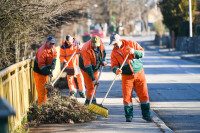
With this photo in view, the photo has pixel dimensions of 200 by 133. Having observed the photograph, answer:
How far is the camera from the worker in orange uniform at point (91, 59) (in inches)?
350

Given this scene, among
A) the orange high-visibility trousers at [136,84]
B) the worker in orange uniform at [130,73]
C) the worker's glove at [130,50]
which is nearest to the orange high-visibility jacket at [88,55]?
the worker in orange uniform at [130,73]

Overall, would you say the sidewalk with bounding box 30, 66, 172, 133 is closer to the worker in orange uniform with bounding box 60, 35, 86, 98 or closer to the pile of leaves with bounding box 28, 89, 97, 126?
the pile of leaves with bounding box 28, 89, 97, 126

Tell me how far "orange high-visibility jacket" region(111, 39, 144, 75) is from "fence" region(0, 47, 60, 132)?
1736mm

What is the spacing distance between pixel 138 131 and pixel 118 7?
92924 millimetres

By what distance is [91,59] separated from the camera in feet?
30.0

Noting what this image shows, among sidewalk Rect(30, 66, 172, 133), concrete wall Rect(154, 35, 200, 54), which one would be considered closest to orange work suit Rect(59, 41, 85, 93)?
sidewalk Rect(30, 66, 172, 133)

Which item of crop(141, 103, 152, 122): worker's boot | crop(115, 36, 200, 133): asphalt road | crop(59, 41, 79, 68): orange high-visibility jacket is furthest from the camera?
crop(59, 41, 79, 68): orange high-visibility jacket

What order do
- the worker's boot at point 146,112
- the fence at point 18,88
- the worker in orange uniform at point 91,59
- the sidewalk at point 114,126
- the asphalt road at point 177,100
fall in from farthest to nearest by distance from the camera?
the worker in orange uniform at point 91,59, the asphalt road at point 177,100, the worker's boot at point 146,112, the sidewalk at point 114,126, the fence at point 18,88

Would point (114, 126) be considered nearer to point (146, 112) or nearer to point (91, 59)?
point (146, 112)

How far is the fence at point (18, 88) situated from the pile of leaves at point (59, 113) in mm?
227

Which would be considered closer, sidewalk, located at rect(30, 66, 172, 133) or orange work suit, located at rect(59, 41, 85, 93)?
sidewalk, located at rect(30, 66, 172, 133)

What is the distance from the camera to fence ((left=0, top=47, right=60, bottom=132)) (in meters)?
6.15

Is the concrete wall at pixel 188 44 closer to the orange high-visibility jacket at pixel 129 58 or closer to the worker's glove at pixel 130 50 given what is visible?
the orange high-visibility jacket at pixel 129 58

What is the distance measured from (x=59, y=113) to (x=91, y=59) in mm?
1917
